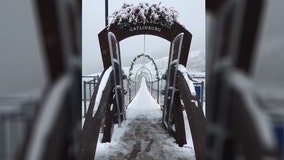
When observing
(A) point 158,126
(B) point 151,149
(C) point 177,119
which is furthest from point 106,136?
(A) point 158,126

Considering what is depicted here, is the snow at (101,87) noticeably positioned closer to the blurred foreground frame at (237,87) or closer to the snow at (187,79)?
the snow at (187,79)

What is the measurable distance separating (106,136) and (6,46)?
3.29m

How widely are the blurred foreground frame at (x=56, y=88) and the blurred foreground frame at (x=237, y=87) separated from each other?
52 centimetres

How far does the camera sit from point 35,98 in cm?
124

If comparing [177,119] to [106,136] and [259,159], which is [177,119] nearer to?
[106,136]

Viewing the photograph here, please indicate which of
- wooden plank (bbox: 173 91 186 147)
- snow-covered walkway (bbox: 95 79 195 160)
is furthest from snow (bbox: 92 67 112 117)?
wooden plank (bbox: 173 91 186 147)

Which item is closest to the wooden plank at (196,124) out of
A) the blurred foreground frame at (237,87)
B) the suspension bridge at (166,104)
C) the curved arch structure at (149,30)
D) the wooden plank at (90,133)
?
the suspension bridge at (166,104)

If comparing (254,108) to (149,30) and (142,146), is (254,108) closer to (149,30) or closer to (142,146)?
A: (142,146)

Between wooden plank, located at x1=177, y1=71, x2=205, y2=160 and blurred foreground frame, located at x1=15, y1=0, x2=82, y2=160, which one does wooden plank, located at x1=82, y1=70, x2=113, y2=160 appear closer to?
wooden plank, located at x1=177, y1=71, x2=205, y2=160

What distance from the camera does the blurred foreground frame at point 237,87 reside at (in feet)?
3.76

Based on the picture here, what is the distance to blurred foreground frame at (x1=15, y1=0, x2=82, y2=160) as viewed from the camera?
1152 millimetres

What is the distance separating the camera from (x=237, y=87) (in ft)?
3.90

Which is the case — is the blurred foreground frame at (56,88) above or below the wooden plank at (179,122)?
above

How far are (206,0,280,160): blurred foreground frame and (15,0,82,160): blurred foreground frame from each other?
52 centimetres
